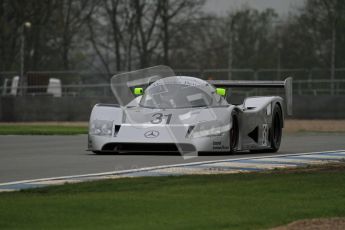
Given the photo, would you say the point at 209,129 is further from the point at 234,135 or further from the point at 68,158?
the point at 68,158

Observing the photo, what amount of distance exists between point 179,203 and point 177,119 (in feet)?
20.1

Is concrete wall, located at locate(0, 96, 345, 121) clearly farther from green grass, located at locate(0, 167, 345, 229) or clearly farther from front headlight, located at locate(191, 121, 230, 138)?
green grass, located at locate(0, 167, 345, 229)

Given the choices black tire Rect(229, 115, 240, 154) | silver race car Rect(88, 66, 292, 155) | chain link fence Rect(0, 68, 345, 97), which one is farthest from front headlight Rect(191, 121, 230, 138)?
chain link fence Rect(0, 68, 345, 97)

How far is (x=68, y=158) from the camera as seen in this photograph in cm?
1448

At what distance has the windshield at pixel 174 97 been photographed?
1560cm

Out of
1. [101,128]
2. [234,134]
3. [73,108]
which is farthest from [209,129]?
[73,108]

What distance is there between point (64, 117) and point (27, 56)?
16.8 m

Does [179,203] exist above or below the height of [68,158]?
above

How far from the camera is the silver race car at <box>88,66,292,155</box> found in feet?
48.1

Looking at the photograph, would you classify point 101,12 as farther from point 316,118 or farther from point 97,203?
point 97,203

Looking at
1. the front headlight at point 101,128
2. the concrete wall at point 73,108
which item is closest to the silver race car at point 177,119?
the front headlight at point 101,128

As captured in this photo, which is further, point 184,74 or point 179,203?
point 184,74

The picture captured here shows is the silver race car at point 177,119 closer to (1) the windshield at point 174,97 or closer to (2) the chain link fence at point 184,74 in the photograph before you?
(1) the windshield at point 174,97

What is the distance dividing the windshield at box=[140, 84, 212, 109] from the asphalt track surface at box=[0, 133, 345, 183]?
102cm
